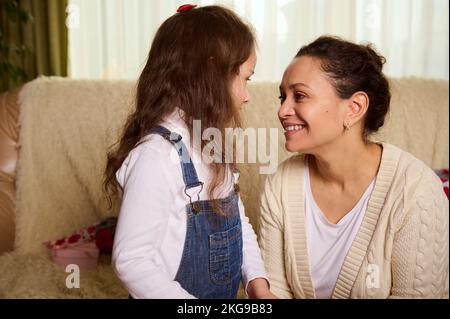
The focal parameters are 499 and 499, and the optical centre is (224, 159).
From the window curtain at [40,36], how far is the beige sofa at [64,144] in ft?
0.29

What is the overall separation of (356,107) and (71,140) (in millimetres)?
814

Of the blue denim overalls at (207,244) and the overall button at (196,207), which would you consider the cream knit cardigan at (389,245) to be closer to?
the blue denim overalls at (207,244)

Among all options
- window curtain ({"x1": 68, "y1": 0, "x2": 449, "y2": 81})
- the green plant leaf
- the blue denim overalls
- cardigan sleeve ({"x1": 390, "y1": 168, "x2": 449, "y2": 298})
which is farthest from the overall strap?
the green plant leaf

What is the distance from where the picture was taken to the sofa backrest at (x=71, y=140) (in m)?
1.29

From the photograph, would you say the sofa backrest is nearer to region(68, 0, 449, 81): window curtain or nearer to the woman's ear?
region(68, 0, 449, 81): window curtain

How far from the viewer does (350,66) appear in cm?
80

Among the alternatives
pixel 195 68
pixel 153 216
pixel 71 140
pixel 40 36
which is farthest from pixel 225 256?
pixel 40 36

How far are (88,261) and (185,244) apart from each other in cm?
60

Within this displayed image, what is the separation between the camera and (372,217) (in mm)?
857

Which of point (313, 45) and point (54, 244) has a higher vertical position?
point (313, 45)

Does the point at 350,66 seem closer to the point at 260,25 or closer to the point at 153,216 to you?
the point at 260,25

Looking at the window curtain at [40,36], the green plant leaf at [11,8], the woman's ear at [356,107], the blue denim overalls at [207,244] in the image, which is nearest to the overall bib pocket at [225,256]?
the blue denim overalls at [207,244]

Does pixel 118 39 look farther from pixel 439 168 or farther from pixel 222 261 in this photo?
pixel 439 168

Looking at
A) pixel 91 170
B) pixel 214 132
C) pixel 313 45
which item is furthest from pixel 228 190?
pixel 91 170
